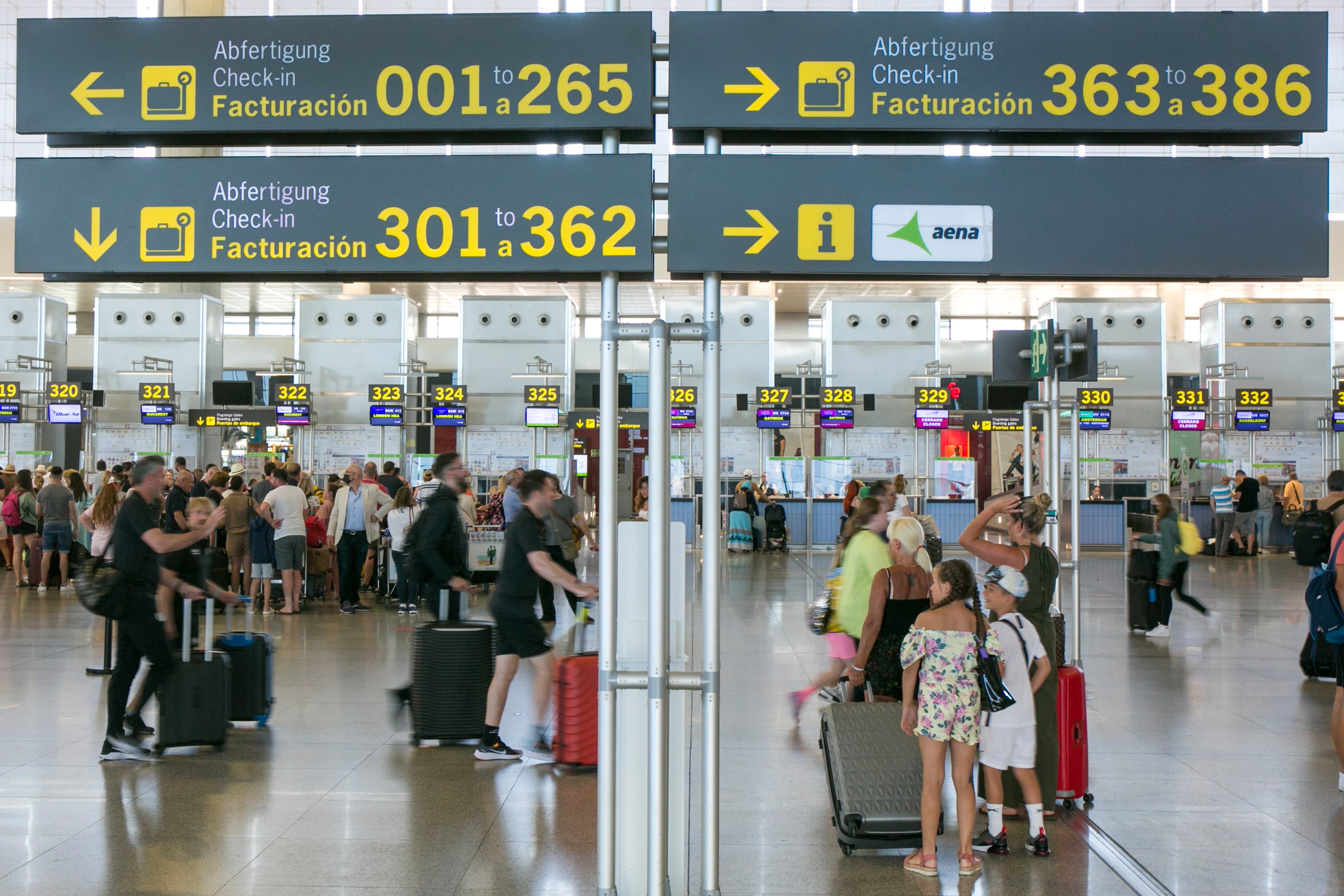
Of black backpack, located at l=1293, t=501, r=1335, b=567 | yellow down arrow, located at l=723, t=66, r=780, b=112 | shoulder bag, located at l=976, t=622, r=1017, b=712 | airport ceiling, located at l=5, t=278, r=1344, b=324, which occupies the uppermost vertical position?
airport ceiling, located at l=5, t=278, r=1344, b=324

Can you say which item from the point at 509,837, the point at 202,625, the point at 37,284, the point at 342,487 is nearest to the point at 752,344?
the point at 342,487

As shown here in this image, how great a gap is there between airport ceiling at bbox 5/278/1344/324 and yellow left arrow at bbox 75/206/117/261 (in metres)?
22.6

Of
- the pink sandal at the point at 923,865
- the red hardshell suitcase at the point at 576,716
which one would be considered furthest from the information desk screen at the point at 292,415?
the pink sandal at the point at 923,865

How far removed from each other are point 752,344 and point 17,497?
15.9 m

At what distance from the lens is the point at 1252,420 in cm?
2534

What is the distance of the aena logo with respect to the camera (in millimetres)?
4109

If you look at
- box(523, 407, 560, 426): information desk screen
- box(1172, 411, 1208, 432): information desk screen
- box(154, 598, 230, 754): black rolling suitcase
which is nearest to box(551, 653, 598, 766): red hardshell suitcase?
box(154, 598, 230, 754): black rolling suitcase

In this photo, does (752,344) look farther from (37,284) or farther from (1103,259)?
(1103,259)

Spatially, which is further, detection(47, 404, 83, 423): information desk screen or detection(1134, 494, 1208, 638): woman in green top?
detection(47, 404, 83, 423): information desk screen

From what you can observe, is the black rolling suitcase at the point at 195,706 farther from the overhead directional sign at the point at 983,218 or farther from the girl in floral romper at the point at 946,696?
the overhead directional sign at the point at 983,218

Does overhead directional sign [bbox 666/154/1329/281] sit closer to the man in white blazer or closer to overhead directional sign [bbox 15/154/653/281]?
overhead directional sign [bbox 15/154/653/281]

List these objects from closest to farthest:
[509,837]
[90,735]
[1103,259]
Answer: [1103,259]
[509,837]
[90,735]

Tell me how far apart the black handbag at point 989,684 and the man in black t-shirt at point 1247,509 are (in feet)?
A: 70.9

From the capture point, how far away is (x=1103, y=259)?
4148mm
